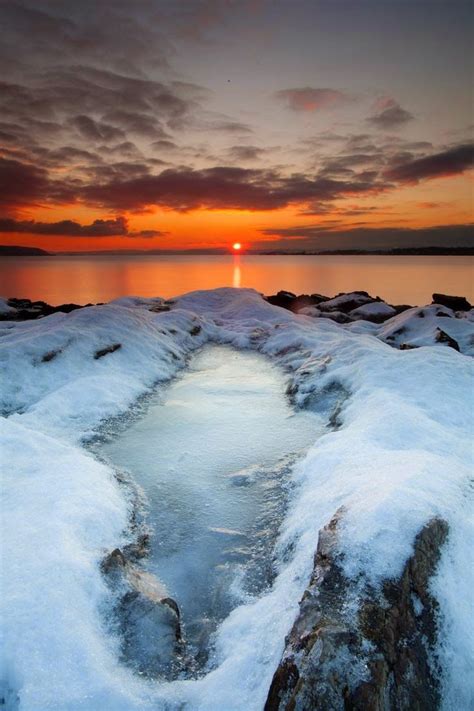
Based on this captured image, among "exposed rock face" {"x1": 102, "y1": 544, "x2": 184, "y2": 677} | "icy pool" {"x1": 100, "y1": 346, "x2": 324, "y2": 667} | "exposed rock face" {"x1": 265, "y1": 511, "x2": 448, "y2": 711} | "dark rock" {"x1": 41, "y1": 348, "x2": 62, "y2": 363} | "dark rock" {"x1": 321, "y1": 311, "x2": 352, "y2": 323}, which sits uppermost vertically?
"exposed rock face" {"x1": 265, "y1": 511, "x2": 448, "y2": 711}

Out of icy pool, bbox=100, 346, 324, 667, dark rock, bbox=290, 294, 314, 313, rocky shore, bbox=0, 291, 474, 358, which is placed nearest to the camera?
icy pool, bbox=100, 346, 324, 667

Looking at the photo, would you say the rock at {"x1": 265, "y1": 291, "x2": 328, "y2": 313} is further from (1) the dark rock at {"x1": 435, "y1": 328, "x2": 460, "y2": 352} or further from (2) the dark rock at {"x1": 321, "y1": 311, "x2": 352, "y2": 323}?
(1) the dark rock at {"x1": 435, "y1": 328, "x2": 460, "y2": 352}

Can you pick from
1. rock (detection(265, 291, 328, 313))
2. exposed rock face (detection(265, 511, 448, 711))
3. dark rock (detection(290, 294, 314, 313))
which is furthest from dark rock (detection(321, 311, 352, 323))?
exposed rock face (detection(265, 511, 448, 711))

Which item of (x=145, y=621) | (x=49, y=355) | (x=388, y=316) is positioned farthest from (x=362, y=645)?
(x=388, y=316)

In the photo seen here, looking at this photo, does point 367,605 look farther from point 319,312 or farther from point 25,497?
point 319,312

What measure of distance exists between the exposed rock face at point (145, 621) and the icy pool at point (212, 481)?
0.70 ft

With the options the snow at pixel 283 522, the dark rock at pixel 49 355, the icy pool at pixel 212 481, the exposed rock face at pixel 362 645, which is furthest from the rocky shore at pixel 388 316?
the exposed rock face at pixel 362 645

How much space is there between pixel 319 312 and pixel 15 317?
72.9ft

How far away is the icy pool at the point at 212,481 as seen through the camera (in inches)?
214

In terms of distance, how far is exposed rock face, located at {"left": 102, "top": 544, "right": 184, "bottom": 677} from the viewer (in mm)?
4285

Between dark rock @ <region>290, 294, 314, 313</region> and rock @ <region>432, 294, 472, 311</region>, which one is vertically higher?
rock @ <region>432, 294, 472, 311</region>

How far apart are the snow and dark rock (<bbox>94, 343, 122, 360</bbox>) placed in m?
0.64

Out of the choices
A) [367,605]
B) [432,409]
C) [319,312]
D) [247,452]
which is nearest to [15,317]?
[319,312]

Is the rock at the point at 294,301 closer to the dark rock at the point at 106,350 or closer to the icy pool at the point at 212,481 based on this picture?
the dark rock at the point at 106,350
